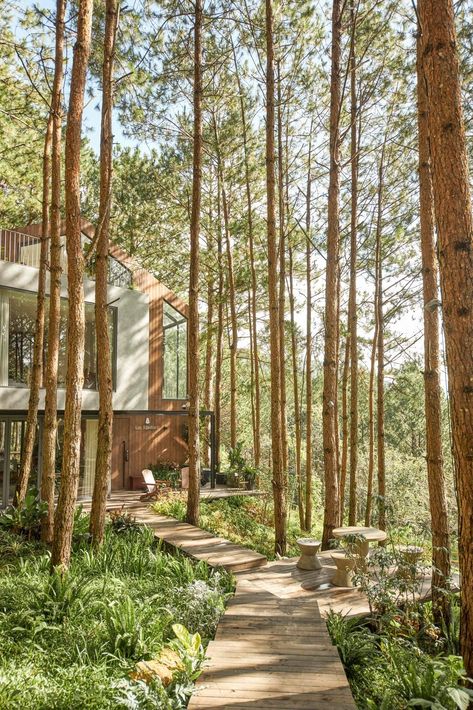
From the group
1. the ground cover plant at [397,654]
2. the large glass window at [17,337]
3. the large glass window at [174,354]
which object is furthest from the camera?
the large glass window at [174,354]

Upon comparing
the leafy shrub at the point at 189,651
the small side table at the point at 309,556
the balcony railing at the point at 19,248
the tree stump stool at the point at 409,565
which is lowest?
the small side table at the point at 309,556

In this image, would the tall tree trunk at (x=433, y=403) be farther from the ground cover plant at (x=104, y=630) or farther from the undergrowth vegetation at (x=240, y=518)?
the undergrowth vegetation at (x=240, y=518)

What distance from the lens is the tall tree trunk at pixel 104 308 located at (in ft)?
25.4

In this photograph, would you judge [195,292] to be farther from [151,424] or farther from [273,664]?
A: [151,424]

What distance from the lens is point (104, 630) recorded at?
4.82m

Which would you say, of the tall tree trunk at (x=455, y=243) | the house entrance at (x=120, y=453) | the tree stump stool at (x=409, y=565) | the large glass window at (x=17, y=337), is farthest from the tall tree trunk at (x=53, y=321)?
the house entrance at (x=120, y=453)

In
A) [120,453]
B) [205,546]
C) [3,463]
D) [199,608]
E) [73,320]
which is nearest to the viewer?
[199,608]

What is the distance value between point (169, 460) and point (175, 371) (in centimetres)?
302

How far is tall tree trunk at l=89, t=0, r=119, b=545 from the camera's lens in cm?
773

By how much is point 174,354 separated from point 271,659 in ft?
45.2

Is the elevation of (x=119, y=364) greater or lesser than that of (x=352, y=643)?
greater

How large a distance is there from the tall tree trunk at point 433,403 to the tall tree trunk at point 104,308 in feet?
14.8

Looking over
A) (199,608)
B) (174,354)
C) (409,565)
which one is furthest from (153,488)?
(409,565)

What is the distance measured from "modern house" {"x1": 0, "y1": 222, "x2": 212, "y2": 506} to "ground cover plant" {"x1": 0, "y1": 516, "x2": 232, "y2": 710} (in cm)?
565
